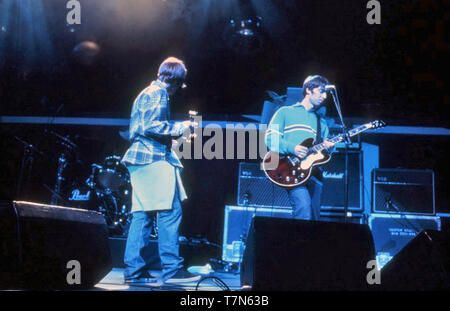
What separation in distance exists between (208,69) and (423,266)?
5.01 m

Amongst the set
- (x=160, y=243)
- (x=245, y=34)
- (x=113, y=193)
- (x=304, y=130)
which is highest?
(x=245, y=34)

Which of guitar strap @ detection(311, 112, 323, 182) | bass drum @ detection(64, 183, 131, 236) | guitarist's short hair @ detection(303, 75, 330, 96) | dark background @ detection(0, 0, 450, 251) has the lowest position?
bass drum @ detection(64, 183, 131, 236)

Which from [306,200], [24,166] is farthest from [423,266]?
[24,166]

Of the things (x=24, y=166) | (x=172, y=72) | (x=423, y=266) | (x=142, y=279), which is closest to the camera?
(x=423, y=266)

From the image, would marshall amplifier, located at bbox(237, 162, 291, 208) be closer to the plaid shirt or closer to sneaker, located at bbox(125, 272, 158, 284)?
the plaid shirt

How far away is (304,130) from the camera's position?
12.5 feet

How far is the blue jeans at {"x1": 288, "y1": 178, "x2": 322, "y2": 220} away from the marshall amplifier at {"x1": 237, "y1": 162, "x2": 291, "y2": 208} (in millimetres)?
1276

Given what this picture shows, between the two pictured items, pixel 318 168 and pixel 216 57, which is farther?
pixel 216 57

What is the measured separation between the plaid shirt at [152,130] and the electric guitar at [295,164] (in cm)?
98

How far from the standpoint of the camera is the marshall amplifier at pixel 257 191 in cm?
504

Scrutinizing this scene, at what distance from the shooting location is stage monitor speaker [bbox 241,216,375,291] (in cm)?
185

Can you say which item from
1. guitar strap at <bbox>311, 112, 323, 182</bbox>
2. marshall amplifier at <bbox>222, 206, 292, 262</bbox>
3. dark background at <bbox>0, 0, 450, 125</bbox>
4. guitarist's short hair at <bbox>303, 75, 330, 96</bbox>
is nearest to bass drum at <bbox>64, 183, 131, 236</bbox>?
marshall amplifier at <bbox>222, 206, 292, 262</bbox>

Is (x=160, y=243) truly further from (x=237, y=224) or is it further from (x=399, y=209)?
(x=399, y=209)

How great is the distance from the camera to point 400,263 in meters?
2.00
